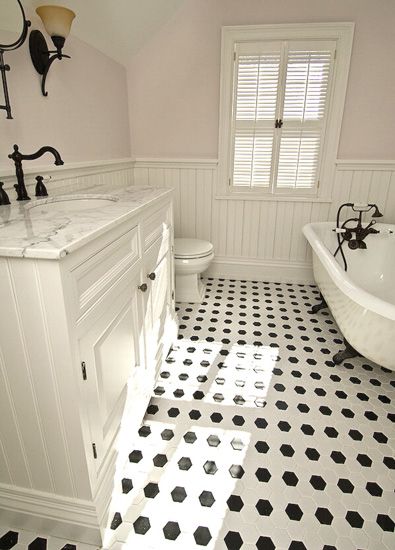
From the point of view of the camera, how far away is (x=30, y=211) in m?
1.21

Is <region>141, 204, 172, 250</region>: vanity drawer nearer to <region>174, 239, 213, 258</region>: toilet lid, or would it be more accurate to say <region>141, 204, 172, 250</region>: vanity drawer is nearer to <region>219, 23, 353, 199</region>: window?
<region>174, 239, 213, 258</region>: toilet lid

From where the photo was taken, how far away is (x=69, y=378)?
0.90 m

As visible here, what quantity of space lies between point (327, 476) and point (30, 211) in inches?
61.0

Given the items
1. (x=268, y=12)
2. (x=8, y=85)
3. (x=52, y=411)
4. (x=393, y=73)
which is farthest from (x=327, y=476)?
(x=268, y=12)

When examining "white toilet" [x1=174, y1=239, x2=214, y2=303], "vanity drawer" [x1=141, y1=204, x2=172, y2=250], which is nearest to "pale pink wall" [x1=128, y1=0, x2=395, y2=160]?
"white toilet" [x1=174, y1=239, x2=214, y2=303]

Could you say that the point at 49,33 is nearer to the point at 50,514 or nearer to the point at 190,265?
the point at 190,265

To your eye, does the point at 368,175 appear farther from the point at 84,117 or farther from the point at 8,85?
the point at 8,85

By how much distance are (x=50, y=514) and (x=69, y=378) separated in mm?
579

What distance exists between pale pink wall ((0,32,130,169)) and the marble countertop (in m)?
0.29

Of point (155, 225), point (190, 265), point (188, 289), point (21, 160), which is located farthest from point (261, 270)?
point (21, 160)

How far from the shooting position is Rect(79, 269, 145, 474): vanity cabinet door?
1.00m

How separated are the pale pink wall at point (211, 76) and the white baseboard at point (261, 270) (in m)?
0.99

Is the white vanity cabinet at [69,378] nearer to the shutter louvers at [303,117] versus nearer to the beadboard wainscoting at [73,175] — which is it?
the beadboard wainscoting at [73,175]

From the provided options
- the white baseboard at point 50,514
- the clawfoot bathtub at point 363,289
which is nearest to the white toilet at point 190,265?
the clawfoot bathtub at point 363,289
